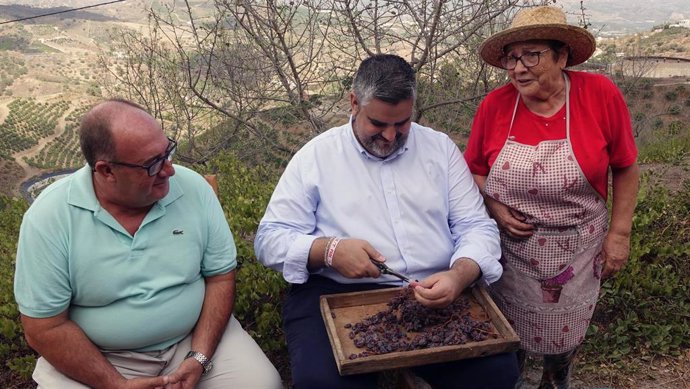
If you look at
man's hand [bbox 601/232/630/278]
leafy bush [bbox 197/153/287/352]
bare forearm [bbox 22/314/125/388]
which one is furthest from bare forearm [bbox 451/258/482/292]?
bare forearm [bbox 22/314/125/388]

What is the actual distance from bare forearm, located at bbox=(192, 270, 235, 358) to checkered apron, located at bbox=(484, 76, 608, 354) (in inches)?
53.3

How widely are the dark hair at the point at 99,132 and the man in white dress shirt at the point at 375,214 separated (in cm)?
78

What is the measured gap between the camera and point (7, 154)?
47.5 m

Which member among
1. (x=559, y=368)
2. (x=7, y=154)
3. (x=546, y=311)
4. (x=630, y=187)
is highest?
(x=630, y=187)

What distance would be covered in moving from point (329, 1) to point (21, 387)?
4038 mm

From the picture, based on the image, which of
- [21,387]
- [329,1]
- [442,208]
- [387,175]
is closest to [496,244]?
[442,208]

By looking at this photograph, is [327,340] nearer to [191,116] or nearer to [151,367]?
[151,367]

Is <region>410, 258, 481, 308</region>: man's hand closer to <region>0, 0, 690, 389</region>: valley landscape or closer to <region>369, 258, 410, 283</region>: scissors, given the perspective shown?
<region>369, 258, 410, 283</region>: scissors

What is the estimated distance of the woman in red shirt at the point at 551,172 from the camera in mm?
2422

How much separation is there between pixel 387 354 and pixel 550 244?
3.38 feet

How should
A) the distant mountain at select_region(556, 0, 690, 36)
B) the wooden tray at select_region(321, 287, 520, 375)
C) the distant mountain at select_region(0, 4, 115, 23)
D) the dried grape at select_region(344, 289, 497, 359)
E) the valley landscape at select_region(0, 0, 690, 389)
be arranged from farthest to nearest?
the distant mountain at select_region(0, 4, 115, 23) → the distant mountain at select_region(556, 0, 690, 36) → the valley landscape at select_region(0, 0, 690, 389) → the dried grape at select_region(344, 289, 497, 359) → the wooden tray at select_region(321, 287, 520, 375)

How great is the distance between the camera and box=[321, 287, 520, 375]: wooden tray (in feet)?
6.54

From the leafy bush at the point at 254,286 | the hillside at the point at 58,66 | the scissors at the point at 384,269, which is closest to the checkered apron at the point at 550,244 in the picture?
the scissors at the point at 384,269

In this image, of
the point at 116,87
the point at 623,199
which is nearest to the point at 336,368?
the point at 623,199
